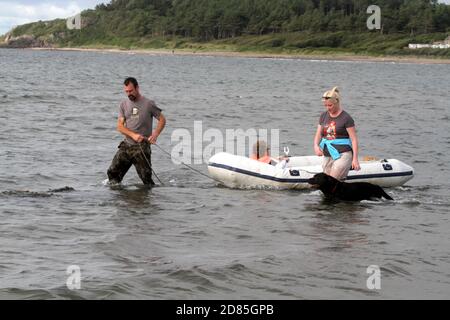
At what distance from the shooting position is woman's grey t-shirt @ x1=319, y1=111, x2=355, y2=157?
12242 millimetres

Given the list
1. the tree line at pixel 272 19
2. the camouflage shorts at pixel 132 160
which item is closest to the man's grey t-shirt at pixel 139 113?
the camouflage shorts at pixel 132 160

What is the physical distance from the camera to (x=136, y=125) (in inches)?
524

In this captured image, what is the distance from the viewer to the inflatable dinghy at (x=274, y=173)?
14609mm

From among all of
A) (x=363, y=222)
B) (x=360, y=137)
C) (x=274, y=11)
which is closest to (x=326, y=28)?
(x=274, y=11)

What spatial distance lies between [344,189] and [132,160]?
3.53 metres

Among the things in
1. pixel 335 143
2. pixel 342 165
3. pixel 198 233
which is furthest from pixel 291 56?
pixel 198 233

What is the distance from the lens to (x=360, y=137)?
24.7m

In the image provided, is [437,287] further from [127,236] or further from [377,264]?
[127,236]

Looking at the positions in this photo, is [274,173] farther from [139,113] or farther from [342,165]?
[139,113]

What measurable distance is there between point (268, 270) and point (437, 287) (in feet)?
5.93

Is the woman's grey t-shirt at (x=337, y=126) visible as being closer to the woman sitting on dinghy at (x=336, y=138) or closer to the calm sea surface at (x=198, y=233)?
the woman sitting on dinghy at (x=336, y=138)

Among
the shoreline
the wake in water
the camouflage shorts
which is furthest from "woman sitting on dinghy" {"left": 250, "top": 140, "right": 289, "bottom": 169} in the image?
the shoreline

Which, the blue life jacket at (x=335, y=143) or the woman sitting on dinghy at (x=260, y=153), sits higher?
the blue life jacket at (x=335, y=143)

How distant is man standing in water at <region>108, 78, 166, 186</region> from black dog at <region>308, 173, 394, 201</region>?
2678mm
